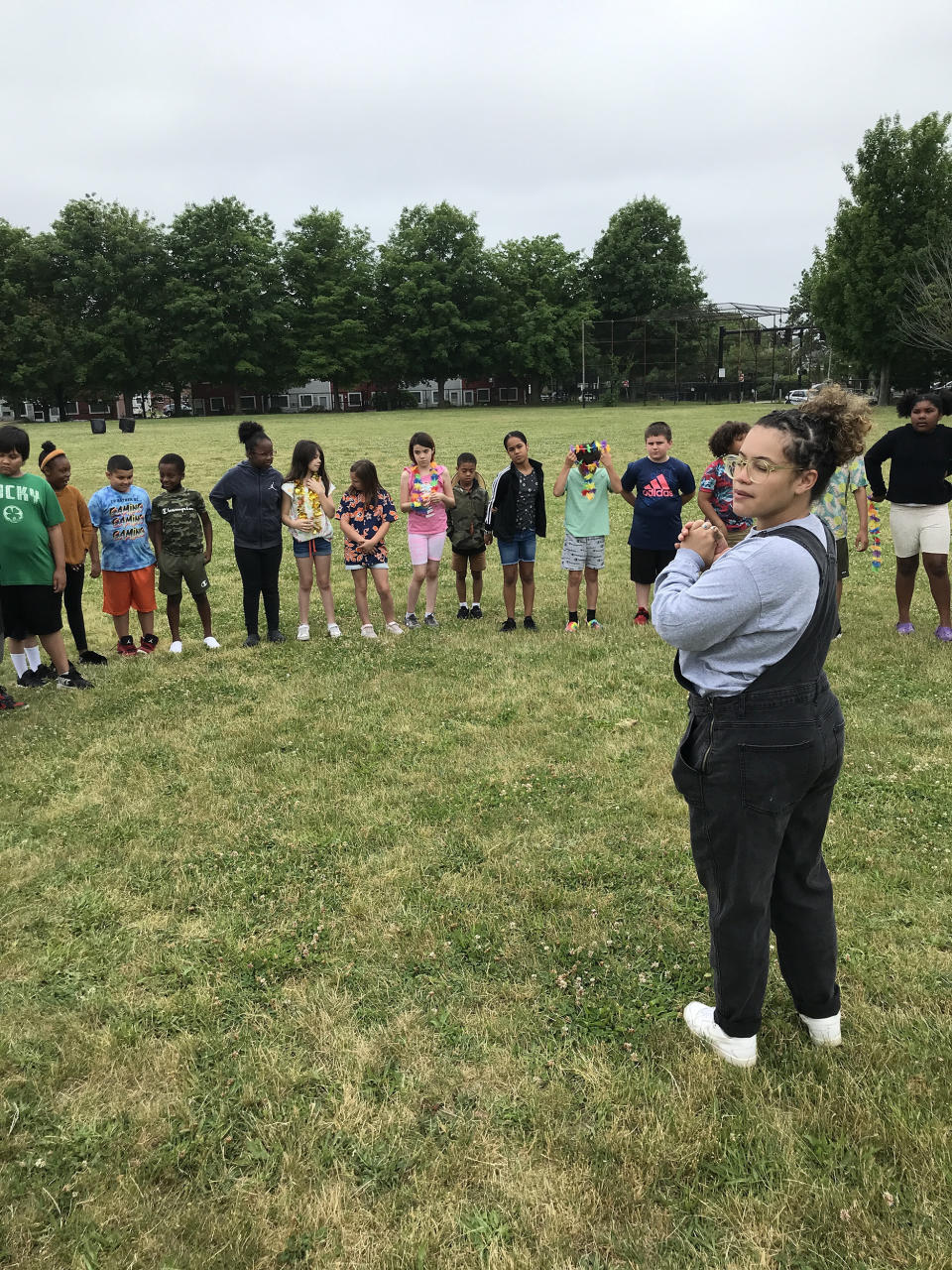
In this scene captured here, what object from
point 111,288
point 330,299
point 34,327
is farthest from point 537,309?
point 34,327

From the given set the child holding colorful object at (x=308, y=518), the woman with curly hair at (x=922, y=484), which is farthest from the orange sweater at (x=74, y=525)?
the woman with curly hair at (x=922, y=484)

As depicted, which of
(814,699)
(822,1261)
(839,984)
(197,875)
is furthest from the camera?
(197,875)

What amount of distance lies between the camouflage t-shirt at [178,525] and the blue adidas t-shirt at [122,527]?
173 mm

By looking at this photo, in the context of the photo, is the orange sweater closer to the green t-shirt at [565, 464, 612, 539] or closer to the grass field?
the grass field

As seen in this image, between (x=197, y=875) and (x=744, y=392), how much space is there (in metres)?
58.6

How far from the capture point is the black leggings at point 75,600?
8.06 metres

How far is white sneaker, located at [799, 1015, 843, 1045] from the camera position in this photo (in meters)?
2.97

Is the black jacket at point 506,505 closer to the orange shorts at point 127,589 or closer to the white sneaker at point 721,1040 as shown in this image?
the orange shorts at point 127,589

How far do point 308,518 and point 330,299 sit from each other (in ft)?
194

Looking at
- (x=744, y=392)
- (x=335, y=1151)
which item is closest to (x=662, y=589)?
(x=335, y=1151)

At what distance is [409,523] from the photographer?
8508 millimetres

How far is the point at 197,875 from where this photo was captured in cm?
433

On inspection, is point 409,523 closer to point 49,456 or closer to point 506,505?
point 506,505

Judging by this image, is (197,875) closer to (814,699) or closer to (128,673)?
(814,699)
